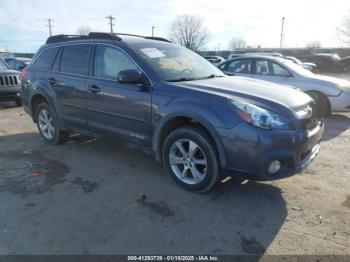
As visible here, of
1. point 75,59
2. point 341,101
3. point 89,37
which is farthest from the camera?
point 341,101

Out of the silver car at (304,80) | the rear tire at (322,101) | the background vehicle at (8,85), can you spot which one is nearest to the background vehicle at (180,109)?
the silver car at (304,80)

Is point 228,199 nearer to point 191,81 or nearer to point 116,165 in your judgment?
point 191,81

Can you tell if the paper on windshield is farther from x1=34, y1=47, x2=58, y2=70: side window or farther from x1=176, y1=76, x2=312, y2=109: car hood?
x1=34, y1=47, x2=58, y2=70: side window

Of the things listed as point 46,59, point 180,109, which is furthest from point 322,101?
point 46,59

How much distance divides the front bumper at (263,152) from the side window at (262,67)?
5303mm

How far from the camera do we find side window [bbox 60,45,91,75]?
4.90 metres

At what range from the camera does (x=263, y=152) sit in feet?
10.5

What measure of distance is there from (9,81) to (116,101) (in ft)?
24.1

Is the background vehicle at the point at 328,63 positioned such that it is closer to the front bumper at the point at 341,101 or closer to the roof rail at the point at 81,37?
the front bumper at the point at 341,101

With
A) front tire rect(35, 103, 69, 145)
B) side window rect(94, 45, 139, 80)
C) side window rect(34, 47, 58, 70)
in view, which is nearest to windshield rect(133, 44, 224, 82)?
side window rect(94, 45, 139, 80)

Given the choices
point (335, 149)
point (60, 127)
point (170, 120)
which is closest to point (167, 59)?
point (170, 120)

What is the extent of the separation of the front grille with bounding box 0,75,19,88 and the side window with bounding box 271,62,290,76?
7925 millimetres

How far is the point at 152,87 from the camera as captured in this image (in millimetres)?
3959

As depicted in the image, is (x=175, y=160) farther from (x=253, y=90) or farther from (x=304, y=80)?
(x=304, y=80)
